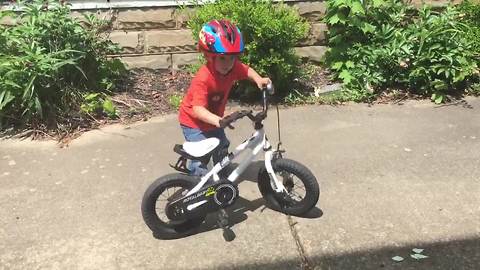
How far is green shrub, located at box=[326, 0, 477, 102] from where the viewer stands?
5188 millimetres

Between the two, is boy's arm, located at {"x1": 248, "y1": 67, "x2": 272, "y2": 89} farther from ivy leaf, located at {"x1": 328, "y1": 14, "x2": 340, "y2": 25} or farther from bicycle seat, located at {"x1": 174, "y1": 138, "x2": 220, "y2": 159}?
ivy leaf, located at {"x1": 328, "y1": 14, "x2": 340, "y2": 25}

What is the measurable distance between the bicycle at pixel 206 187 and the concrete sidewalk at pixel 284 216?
11 centimetres

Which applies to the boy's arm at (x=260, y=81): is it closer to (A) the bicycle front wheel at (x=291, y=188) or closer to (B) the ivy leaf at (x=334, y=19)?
(A) the bicycle front wheel at (x=291, y=188)

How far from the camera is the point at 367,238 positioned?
3219 millimetres

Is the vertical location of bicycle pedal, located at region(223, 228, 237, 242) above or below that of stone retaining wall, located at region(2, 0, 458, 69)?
below

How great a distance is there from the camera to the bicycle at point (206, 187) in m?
3.19

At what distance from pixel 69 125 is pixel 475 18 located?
4317mm

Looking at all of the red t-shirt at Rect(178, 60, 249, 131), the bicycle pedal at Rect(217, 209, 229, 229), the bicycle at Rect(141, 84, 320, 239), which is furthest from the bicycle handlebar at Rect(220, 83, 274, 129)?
the bicycle pedal at Rect(217, 209, 229, 229)

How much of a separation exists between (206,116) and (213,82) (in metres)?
0.30

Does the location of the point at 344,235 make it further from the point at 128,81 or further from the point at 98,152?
the point at 128,81

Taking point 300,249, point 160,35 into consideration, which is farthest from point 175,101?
point 300,249

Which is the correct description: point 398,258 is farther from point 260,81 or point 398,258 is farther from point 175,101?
point 175,101

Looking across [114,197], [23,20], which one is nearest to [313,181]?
[114,197]

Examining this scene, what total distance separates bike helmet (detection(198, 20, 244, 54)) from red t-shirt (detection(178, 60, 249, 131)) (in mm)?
196
